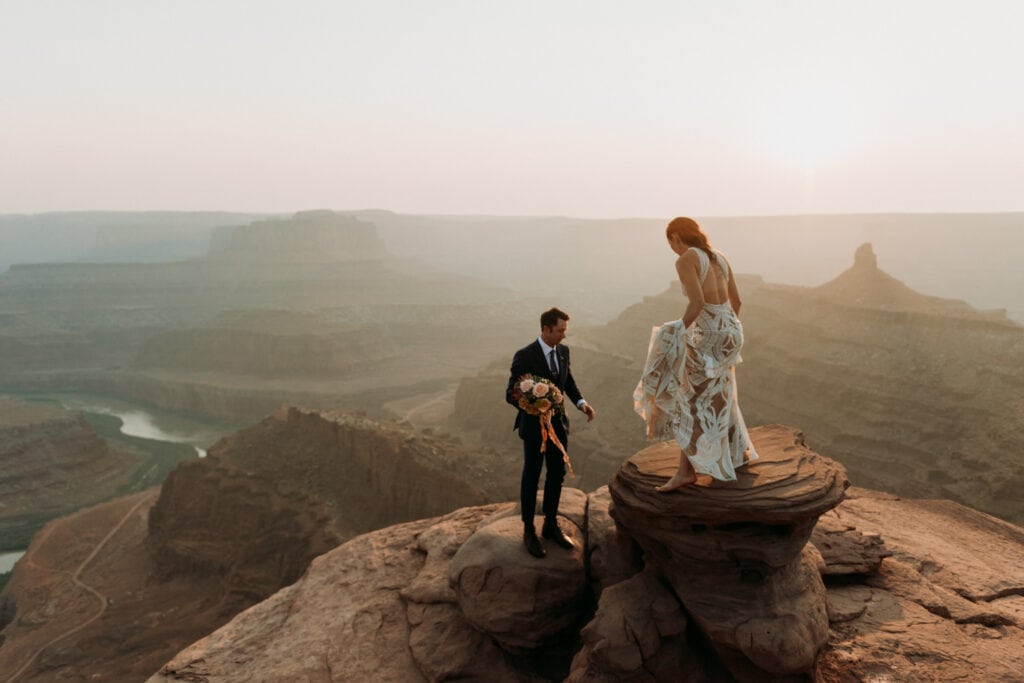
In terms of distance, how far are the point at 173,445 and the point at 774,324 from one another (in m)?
55.2

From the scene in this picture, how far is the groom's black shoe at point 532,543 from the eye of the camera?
23.1ft

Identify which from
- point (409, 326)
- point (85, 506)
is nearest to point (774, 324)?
point (85, 506)

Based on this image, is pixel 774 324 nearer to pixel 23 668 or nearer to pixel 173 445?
pixel 23 668

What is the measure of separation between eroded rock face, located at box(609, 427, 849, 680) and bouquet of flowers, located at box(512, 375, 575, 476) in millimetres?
1067

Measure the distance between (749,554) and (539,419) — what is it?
2.55 meters

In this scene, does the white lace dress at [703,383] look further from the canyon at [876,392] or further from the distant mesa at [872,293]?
the distant mesa at [872,293]

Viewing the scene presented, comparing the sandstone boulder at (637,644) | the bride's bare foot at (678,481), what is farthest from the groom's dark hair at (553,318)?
the sandstone boulder at (637,644)

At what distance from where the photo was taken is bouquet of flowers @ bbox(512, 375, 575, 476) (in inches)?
255

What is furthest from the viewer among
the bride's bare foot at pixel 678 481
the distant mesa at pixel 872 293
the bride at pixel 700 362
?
the distant mesa at pixel 872 293

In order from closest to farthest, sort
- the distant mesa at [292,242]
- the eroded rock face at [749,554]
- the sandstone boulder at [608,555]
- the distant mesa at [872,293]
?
the eroded rock face at [749,554]
the sandstone boulder at [608,555]
the distant mesa at [872,293]
the distant mesa at [292,242]

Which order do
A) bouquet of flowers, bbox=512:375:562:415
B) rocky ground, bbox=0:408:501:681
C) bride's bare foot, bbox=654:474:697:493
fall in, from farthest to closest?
rocky ground, bbox=0:408:501:681 < bouquet of flowers, bbox=512:375:562:415 < bride's bare foot, bbox=654:474:697:493

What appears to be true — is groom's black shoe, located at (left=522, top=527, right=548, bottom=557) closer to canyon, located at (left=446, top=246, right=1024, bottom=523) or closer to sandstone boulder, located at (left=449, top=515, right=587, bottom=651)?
sandstone boulder, located at (left=449, top=515, right=587, bottom=651)

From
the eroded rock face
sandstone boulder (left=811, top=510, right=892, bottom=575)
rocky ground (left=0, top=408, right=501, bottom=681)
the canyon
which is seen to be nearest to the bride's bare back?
the eroded rock face

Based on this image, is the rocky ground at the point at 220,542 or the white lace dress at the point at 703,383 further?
the rocky ground at the point at 220,542
